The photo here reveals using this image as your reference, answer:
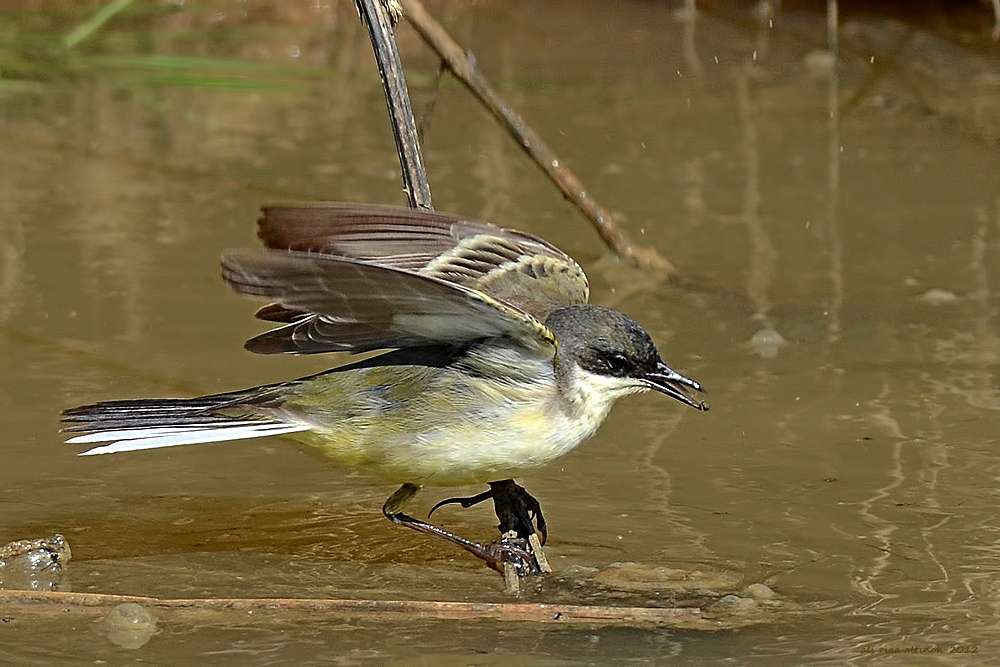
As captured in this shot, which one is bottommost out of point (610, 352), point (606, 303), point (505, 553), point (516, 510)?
point (505, 553)

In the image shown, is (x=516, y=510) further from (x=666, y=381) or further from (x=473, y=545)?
(x=666, y=381)

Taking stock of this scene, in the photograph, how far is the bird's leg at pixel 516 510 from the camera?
447cm

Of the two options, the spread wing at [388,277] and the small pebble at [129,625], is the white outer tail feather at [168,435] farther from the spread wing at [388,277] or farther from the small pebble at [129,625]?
the small pebble at [129,625]

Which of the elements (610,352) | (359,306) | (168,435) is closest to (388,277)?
(359,306)

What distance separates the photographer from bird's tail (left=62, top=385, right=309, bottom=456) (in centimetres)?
434

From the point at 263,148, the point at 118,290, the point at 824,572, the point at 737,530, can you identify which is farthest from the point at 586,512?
the point at 263,148

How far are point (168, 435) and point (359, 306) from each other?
2.45 ft

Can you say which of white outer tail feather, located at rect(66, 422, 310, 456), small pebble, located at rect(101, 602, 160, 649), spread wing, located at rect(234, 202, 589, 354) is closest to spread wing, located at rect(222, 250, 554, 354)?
spread wing, located at rect(234, 202, 589, 354)

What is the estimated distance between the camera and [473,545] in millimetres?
4520

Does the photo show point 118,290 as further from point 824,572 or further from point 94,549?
point 824,572

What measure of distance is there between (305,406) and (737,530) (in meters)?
1.28

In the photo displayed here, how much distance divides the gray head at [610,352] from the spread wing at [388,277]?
0.13 meters

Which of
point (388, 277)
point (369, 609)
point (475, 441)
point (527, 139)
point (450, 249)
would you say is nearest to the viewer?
point (388, 277)

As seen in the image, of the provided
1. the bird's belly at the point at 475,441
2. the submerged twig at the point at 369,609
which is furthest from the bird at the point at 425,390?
the submerged twig at the point at 369,609
